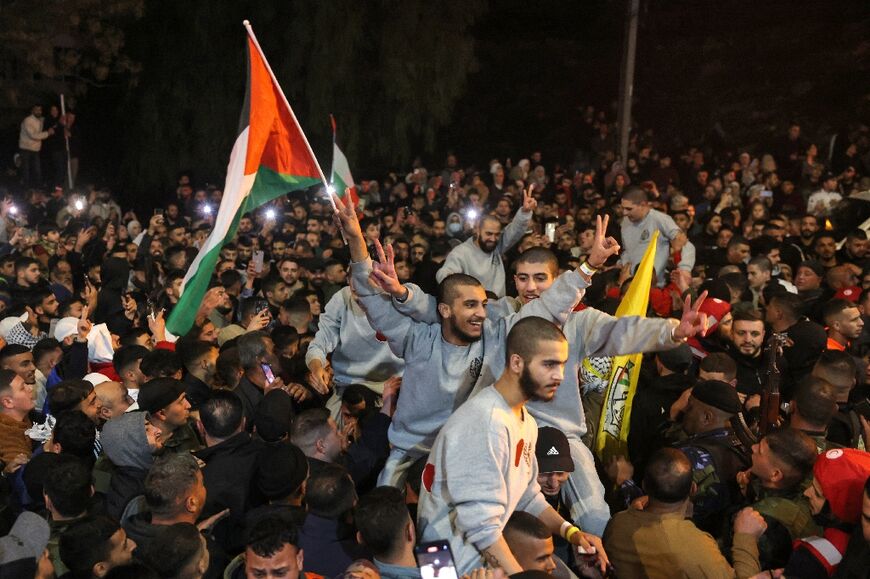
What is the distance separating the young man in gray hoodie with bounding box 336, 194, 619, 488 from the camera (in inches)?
199

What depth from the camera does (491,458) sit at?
3992 millimetres

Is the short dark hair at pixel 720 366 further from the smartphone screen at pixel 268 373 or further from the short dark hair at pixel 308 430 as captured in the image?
the smartphone screen at pixel 268 373

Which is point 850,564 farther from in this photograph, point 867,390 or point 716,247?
point 716,247

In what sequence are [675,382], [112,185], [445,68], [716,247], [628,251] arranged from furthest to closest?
[112,185] < [445,68] < [716,247] < [628,251] < [675,382]

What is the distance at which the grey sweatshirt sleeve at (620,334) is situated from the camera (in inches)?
196

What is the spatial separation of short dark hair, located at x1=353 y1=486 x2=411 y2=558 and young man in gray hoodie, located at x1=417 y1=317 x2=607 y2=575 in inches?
7.7

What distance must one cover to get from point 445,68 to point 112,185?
322 inches

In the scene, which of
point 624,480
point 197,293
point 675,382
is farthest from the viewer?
point 675,382

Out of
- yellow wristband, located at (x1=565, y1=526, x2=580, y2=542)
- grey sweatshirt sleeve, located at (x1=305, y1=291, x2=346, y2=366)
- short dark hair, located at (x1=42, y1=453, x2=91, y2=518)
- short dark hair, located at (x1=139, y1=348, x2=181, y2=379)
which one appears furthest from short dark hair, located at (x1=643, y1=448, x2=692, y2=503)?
short dark hair, located at (x1=139, y1=348, x2=181, y2=379)

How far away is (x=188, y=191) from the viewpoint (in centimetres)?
1923

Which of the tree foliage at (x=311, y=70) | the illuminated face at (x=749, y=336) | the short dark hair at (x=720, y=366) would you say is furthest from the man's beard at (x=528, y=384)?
the tree foliage at (x=311, y=70)

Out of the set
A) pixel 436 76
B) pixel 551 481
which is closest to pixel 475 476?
pixel 551 481

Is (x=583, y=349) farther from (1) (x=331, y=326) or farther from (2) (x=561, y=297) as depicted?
(1) (x=331, y=326)

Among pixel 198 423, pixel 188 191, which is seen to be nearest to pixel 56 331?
pixel 198 423
